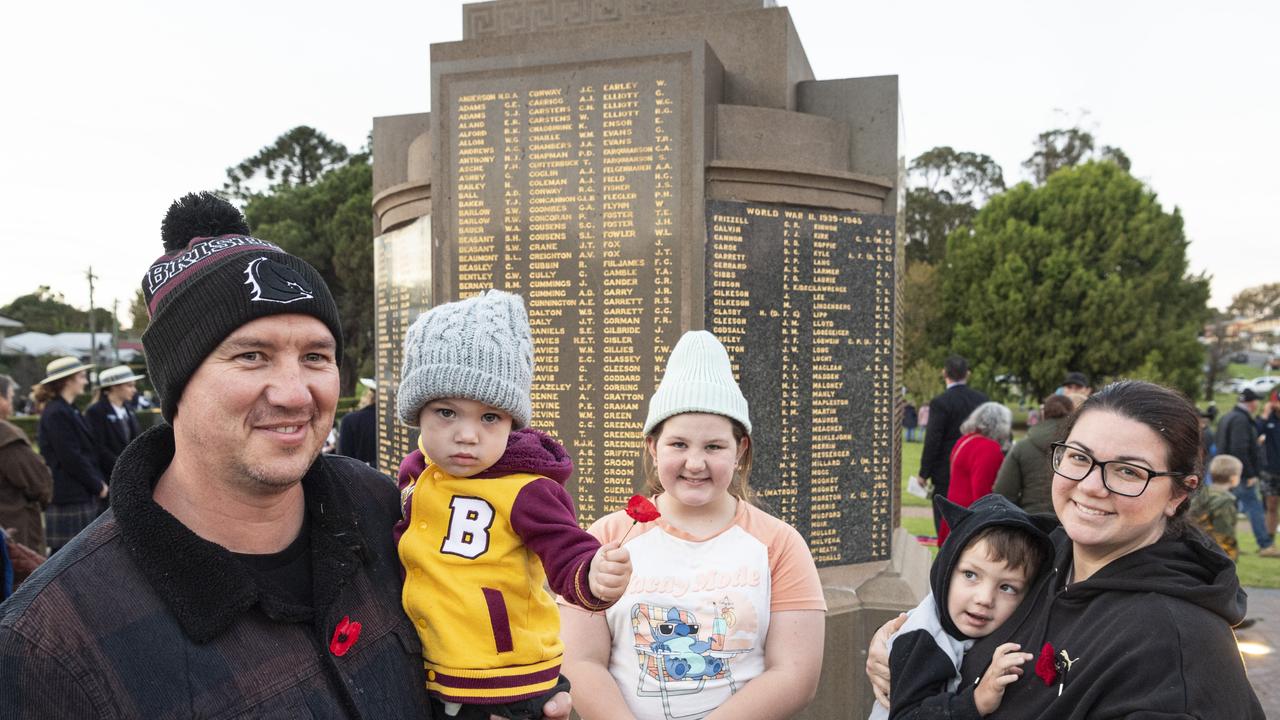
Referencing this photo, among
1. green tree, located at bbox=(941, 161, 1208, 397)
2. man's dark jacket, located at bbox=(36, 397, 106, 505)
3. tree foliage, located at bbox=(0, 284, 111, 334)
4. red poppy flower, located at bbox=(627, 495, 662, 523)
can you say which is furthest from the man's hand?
tree foliage, located at bbox=(0, 284, 111, 334)

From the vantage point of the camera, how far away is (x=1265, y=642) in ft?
24.8

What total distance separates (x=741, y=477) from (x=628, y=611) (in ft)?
2.44

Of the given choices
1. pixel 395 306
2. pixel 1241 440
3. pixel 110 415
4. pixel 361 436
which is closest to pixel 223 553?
pixel 395 306

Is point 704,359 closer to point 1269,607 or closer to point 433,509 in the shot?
point 433,509

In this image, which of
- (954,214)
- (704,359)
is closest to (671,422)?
(704,359)

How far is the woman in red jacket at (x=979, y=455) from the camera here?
7.07 m

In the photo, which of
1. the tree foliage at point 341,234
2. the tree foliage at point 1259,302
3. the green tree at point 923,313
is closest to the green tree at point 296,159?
the tree foliage at point 341,234

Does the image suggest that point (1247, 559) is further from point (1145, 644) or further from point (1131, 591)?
point (1145, 644)

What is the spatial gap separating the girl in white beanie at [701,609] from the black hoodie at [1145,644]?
786 millimetres

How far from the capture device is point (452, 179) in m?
6.22

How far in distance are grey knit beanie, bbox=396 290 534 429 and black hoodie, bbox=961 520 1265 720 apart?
5.27 ft

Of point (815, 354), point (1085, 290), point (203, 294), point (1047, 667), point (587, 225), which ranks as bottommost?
point (1047, 667)

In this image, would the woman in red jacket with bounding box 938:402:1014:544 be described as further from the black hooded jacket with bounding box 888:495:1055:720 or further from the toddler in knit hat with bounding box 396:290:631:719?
the toddler in knit hat with bounding box 396:290:631:719

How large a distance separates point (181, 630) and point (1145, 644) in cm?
221
